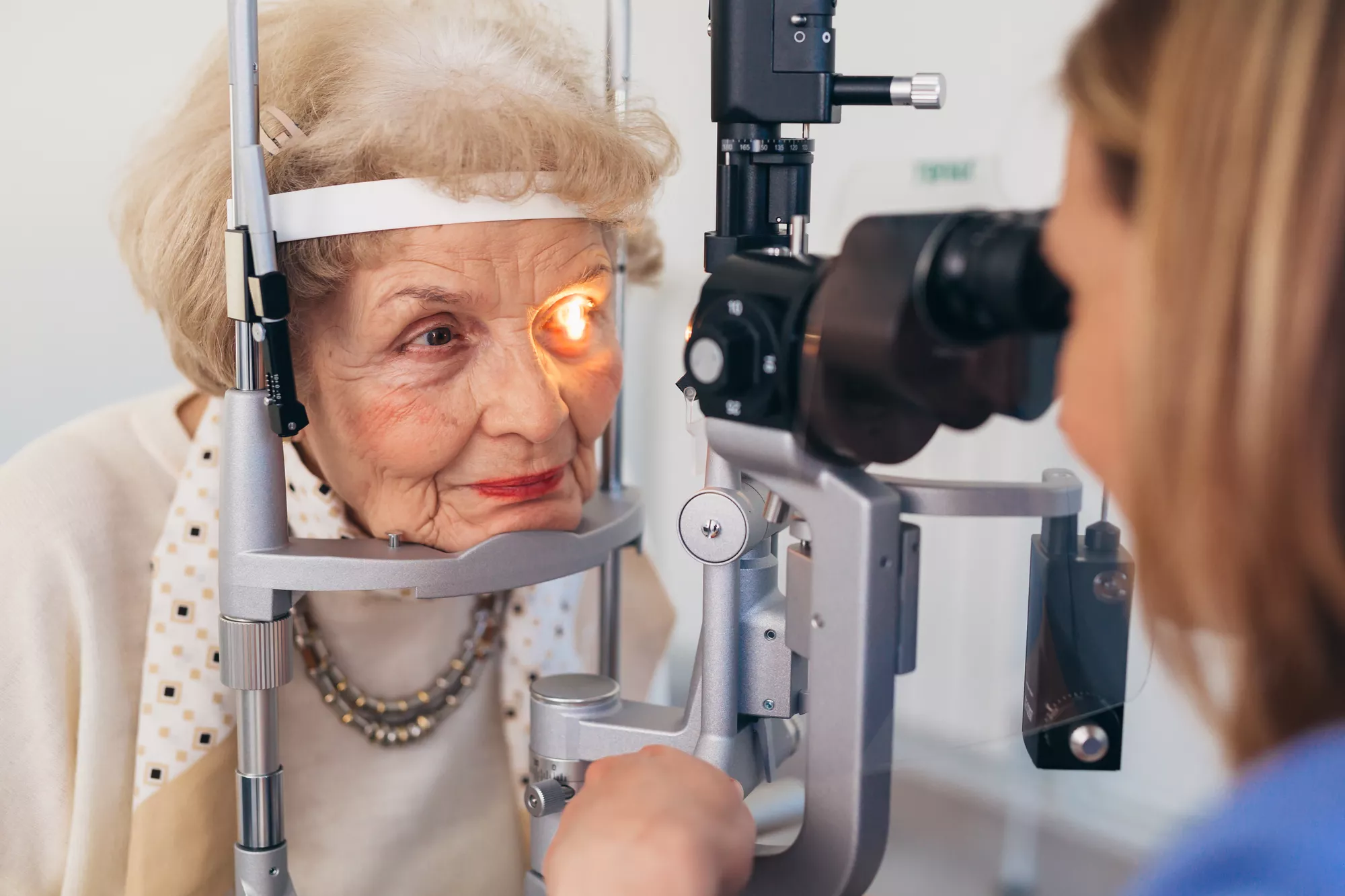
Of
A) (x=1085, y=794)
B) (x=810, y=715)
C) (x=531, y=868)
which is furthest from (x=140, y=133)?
(x=1085, y=794)

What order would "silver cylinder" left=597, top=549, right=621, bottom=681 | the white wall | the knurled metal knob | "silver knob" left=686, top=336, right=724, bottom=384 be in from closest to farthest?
"silver knob" left=686, top=336, right=724, bottom=384
the knurled metal knob
"silver cylinder" left=597, top=549, right=621, bottom=681
the white wall

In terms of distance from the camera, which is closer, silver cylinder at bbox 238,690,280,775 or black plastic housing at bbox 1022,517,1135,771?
black plastic housing at bbox 1022,517,1135,771

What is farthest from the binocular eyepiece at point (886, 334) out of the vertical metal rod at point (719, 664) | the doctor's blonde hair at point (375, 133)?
the doctor's blonde hair at point (375, 133)

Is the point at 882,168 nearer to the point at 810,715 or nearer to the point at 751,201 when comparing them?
the point at 751,201

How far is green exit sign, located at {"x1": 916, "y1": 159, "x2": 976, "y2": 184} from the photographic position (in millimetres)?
655

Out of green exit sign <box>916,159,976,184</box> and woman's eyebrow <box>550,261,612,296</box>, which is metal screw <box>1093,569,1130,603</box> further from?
→ woman's eyebrow <box>550,261,612,296</box>

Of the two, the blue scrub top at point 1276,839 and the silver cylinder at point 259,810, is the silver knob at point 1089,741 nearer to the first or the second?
the blue scrub top at point 1276,839

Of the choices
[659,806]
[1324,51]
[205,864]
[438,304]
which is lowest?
[205,864]

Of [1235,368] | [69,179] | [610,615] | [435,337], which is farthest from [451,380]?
[69,179]

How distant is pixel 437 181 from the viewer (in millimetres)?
907

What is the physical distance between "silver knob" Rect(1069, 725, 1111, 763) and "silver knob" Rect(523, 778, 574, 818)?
1.10ft

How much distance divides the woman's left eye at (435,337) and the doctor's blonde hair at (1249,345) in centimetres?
58

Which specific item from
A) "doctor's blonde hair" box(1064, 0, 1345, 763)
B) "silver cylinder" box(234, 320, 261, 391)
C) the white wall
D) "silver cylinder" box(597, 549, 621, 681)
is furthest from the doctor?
the white wall

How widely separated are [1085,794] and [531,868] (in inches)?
16.7
